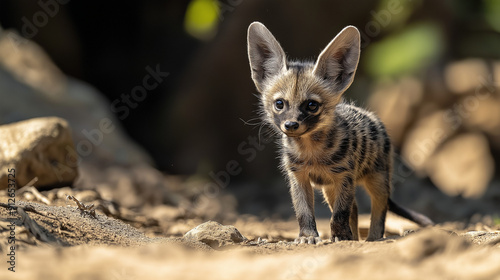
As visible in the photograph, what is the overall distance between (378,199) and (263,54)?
5.64ft

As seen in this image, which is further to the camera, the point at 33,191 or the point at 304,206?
the point at 33,191

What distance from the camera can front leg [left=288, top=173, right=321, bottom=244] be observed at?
4.43 meters

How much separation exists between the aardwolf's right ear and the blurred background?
11.6 feet

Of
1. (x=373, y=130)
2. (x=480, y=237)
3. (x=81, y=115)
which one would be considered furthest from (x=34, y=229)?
(x=81, y=115)

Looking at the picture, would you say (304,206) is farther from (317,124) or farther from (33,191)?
(33,191)

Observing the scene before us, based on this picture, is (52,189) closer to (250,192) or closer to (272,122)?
(272,122)

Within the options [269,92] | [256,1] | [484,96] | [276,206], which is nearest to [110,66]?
[256,1]

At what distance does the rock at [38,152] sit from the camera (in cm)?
558

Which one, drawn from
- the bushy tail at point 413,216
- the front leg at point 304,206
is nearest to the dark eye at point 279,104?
the front leg at point 304,206

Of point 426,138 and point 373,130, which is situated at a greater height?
point 373,130

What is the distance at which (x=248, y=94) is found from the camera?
37.7 ft

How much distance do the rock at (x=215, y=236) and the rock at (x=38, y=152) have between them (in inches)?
90.0

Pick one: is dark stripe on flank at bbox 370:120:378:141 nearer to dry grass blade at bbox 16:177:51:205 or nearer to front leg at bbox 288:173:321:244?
front leg at bbox 288:173:321:244

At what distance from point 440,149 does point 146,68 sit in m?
7.50
